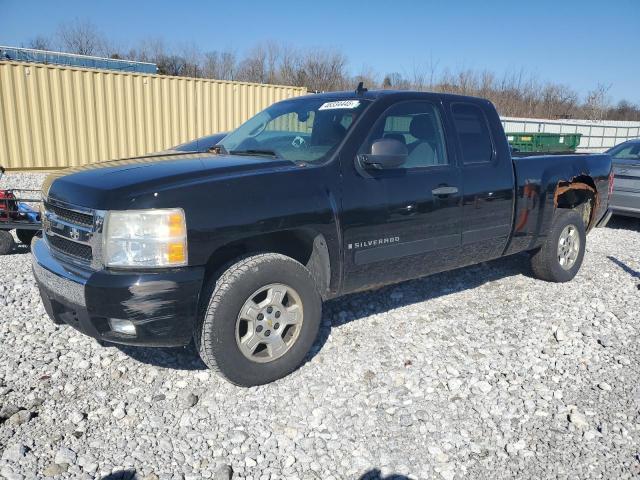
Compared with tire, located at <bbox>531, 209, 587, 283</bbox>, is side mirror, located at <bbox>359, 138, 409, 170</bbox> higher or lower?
higher

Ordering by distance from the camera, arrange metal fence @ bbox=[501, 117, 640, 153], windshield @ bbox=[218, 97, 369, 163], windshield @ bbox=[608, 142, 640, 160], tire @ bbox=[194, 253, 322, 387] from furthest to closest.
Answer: metal fence @ bbox=[501, 117, 640, 153]
windshield @ bbox=[608, 142, 640, 160]
windshield @ bbox=[218, 97, 369, 163]
tire @ bbox=[194, 253, 322, 387]

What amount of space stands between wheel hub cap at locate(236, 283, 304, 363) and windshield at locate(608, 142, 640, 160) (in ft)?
26.9

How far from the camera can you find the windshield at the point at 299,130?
384 centimetres

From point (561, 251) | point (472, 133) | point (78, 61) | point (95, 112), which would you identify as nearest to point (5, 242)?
point (472, 133)

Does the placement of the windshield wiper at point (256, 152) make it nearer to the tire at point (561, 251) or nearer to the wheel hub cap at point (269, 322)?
the wheel hub cap at point (269, 322)

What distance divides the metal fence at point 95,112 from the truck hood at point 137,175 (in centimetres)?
1040

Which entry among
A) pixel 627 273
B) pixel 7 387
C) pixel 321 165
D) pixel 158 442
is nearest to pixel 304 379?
pixel 158 442

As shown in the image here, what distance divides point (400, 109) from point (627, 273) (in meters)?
3.92

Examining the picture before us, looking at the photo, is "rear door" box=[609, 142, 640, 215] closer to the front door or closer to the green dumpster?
the front door

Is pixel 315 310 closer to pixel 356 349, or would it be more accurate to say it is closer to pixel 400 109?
pixel 356 349

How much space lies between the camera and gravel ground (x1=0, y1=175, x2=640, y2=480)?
2.72m

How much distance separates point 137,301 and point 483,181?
302 centimetres

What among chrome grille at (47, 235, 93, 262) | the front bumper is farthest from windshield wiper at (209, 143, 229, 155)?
the front bumper

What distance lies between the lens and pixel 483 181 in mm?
4508
